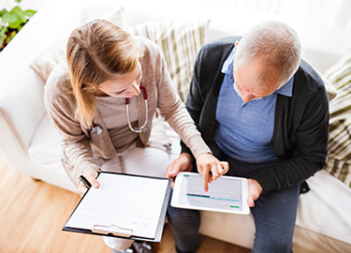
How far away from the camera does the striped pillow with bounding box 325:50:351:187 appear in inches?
44.4

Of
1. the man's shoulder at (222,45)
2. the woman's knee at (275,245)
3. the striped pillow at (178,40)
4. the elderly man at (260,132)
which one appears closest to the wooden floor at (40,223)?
the elderly man at (260,132)

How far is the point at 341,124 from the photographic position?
1.14 meters

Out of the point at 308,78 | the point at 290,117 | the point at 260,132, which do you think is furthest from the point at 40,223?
the point at 308,78

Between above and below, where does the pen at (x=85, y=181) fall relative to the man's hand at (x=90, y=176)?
above

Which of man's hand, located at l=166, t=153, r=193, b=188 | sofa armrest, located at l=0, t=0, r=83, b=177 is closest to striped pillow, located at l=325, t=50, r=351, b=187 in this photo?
A: man's hand, located at l=166, t=153, r=193, b=188

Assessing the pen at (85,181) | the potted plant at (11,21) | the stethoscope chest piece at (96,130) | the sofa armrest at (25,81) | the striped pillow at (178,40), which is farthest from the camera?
the potted plant at (11,21)

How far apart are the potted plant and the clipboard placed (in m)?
1.26

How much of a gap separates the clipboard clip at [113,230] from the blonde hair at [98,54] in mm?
450

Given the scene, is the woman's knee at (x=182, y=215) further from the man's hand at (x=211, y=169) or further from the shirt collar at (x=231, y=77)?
the shirt collar at (x=231, y=77)

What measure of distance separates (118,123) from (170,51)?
1.60 ft

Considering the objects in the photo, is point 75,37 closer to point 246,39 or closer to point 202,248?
point 246,39

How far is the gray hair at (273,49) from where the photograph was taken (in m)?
0.78

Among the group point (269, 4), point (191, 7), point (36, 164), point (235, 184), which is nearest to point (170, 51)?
point (191, 7)

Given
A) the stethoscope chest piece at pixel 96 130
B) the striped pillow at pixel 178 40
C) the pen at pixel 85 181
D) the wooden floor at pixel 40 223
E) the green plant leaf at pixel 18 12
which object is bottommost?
the wooden floor at pixel 40 223
